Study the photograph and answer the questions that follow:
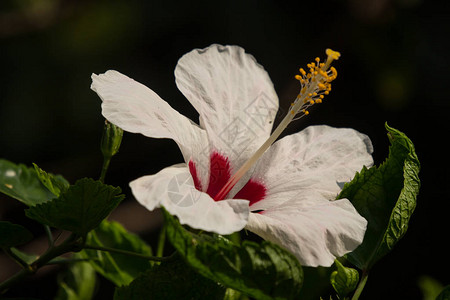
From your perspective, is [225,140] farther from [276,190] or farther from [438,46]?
[438,46]

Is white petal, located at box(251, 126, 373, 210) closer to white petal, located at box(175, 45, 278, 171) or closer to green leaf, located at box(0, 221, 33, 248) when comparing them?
white petal, located at box(175, 45, 278, 171)

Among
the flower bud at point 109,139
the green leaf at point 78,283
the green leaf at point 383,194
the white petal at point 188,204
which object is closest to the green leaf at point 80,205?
the white petal at point 188,204

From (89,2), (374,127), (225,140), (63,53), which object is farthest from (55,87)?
(225,140)

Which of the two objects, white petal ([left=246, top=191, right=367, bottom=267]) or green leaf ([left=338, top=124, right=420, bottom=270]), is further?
green leaf ([left=338, top=124, right=420, bottom=270])

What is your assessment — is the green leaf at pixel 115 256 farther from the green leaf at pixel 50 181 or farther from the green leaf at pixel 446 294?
the green leaf at pixel 446 294

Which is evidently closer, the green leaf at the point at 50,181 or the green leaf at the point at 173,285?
the green leaf at the point at 173,285

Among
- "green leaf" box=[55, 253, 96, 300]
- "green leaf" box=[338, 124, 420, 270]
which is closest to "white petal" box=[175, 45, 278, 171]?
"green leaf" box=[338, 124, 420, 270]
